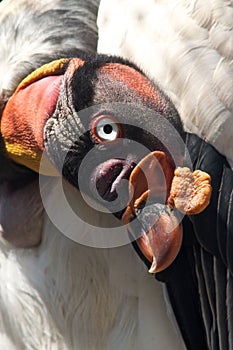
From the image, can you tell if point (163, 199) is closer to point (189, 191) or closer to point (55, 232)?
point (189, 191)

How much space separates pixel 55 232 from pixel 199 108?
496 millimetres

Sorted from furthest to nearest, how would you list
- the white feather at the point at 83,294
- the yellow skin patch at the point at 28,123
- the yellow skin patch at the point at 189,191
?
the white feather at the point at 83,294 → the yellow skin patch at the point at 28,123 → the yellow skin patch at the point at 189,191

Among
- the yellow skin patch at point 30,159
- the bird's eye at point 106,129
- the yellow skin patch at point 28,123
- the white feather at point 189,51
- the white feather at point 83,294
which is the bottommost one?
the white feather at point 83,294

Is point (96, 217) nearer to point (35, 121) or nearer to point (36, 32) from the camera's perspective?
point (35, 121)

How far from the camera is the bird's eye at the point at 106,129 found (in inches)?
98.3

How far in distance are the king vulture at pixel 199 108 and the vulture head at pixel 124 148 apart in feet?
0.13

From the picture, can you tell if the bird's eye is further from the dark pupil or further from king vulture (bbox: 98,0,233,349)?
king vulture (bbox: 98,0,233,349)

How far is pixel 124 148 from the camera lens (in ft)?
8.21

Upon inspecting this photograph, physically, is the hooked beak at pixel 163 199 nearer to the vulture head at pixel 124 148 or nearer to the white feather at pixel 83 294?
the vulture head at pixel 124 148

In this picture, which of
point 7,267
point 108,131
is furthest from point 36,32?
point 7,267

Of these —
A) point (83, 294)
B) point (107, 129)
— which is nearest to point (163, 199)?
point (107, 129)

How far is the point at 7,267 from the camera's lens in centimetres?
292

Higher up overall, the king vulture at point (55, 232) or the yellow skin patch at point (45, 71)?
the yellow skin patch at point (45, 71)

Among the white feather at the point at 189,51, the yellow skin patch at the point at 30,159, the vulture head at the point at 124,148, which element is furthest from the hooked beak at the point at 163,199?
the yellow skin patch at the point at 30,159
